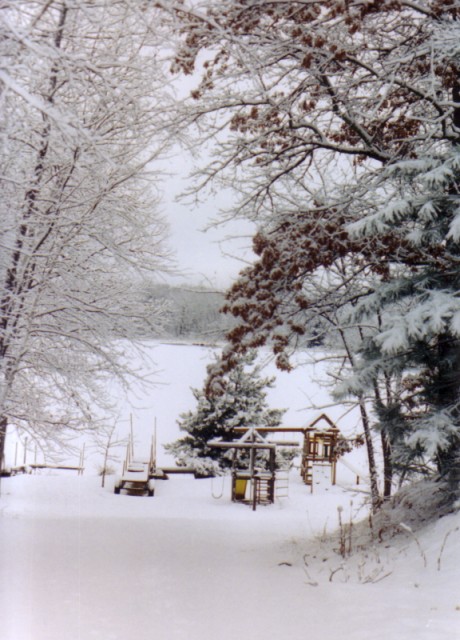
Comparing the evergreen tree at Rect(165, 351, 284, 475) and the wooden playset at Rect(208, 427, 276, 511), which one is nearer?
the wooden playset at Rect(208, 427, 276, 511)

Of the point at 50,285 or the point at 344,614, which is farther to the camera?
the point at 50,285

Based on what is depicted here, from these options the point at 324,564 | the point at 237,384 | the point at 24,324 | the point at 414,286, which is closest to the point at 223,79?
the point at 414,286

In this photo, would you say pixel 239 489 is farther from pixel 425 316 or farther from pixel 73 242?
pixel 425 316

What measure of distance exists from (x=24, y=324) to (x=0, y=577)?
3449 mm

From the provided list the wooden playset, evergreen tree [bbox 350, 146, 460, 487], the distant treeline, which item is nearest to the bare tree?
the distant treeline

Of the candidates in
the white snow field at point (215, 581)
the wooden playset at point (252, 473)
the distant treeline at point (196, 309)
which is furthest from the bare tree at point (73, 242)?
the wooden playset at point (252, 473)

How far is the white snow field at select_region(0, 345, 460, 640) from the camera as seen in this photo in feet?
16.2

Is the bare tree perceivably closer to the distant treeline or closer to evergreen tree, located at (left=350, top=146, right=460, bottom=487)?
the distant treeline

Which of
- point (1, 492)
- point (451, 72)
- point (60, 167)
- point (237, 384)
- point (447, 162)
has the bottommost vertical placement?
point (1, 492)

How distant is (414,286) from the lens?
7.18 meters

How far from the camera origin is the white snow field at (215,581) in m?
4.94

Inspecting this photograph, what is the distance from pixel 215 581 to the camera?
22.8ft

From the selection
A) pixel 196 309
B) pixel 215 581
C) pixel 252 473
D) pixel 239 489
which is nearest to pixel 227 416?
pixel 239 489

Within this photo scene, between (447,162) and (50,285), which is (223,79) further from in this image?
(50,285)
